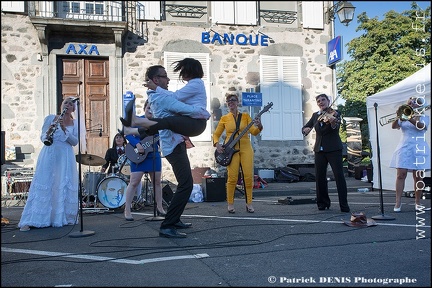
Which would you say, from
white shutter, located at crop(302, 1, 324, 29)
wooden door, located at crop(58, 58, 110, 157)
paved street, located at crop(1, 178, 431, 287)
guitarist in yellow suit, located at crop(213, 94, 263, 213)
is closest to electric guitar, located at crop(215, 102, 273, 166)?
guitarist in yellow suit, located at crop(213, 94, 263, 213)

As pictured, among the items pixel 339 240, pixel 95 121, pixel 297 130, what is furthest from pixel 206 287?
pixel 297 130

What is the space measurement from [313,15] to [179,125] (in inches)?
478

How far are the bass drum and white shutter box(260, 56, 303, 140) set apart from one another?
7887 millimetres

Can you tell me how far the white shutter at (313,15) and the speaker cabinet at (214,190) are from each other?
8.00m

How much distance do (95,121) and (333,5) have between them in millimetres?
8928

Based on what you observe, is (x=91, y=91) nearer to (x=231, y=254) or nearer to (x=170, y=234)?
(x=170, y=234)

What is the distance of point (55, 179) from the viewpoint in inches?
241

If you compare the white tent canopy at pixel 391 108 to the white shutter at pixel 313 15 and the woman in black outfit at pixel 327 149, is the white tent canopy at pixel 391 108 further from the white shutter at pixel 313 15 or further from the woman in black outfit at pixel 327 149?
the white shutter at pixel 313 15

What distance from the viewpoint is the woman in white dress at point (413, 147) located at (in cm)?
650

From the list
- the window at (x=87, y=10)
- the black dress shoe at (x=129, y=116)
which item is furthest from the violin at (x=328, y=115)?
the window at (x=87, y=10)

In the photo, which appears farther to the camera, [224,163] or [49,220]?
[224,163]

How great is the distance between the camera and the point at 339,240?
4.57 metres

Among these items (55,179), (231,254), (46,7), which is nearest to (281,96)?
(46,7)

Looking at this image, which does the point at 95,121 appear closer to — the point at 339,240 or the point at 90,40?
the point at 90,40
